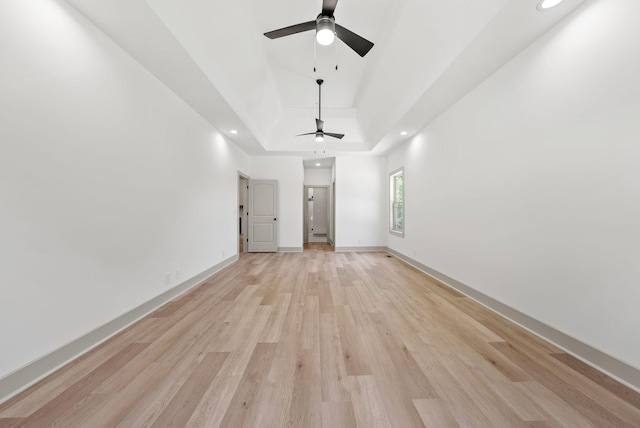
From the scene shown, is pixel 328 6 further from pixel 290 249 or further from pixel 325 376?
pixel 290 249

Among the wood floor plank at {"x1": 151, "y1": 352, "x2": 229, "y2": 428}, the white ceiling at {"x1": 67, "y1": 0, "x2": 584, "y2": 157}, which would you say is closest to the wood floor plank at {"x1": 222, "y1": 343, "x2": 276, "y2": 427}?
the wood floor plank at {"x1": 151, "y1": 352, "x2": 229, "y2": 428}

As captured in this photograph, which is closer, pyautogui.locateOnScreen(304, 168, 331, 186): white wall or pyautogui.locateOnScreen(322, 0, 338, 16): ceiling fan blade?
pyautogui.locateOnScreen(322, 0, 338, 16): ceiling fan blade

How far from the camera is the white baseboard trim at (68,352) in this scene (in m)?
1.43

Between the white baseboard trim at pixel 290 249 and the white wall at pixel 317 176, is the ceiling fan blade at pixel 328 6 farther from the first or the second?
the white wall at pixel 317 176

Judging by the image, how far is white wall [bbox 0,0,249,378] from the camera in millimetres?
1475

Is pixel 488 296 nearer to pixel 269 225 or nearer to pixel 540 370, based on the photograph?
pixel 540 370

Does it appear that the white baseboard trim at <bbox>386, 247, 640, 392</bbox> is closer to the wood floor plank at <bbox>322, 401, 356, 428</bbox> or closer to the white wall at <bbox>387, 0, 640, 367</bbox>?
the white wall at <bbox>387, 0, 640, 367</bbox>

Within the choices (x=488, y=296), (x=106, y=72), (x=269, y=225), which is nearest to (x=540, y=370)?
(x=488, y=296)

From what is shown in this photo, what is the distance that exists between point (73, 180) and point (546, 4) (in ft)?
12.9

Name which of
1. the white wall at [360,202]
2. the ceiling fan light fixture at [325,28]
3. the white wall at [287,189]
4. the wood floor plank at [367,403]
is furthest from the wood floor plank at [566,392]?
the white wall at [287,189]

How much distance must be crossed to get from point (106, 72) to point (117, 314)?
2.25 m

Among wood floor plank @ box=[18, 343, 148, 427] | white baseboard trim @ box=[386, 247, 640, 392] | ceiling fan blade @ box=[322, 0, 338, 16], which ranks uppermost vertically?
ceiling fan blade @ box=[322, 0, 338, 16]

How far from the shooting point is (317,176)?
902cm

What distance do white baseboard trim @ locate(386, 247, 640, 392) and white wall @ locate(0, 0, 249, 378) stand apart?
3.95 m
